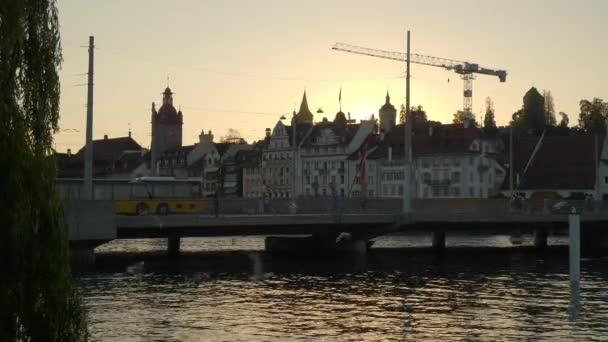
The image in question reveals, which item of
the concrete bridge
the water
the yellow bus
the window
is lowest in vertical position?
the water

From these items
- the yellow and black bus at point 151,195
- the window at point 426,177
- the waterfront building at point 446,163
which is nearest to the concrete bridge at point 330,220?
the yellow and black bus at point 151,195

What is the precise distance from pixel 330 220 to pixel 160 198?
55.2 ft

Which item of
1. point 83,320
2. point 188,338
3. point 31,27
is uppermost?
point 31,27

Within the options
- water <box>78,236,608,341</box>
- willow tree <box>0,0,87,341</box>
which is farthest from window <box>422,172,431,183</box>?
willow tree <box>0,0,87,341</box>

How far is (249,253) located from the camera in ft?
255

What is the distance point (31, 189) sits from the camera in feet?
55.8

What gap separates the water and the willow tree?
15.6m

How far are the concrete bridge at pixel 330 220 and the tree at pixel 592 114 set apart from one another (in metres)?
102

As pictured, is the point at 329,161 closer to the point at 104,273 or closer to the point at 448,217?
the point at 448,217

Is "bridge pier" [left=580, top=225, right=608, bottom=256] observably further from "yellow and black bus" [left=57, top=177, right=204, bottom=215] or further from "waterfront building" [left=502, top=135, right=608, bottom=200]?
"waterfront building" [left=502, top=135, right=608, bottom=200]

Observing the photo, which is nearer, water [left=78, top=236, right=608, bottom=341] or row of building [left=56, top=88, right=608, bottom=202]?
water [left=78, top=236, right=608, bottom=341]

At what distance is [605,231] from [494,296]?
42.4 m

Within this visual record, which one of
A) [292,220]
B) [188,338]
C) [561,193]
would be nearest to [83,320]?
[188,338]

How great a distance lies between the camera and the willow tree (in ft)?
55.1
